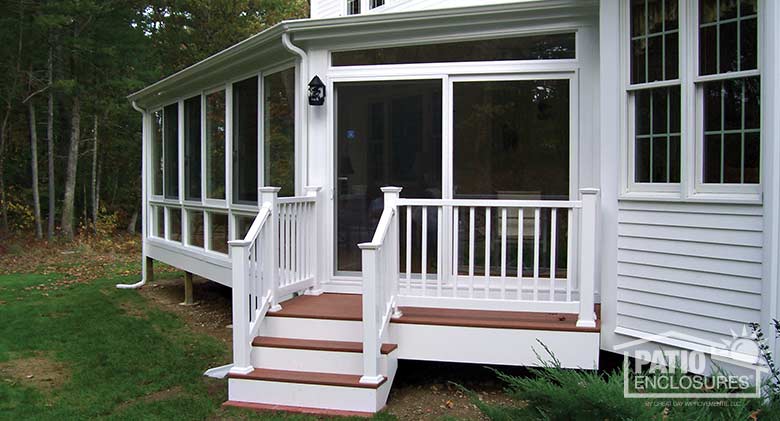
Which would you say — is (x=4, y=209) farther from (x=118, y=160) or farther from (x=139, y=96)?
(x=139, y=96)

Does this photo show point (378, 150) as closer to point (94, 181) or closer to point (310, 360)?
point (310, 360)

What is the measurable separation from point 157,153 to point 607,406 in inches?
341

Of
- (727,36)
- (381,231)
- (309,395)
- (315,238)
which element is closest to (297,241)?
(315,238)

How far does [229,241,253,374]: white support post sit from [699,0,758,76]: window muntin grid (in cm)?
337

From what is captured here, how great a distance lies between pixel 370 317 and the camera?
14.3 ft

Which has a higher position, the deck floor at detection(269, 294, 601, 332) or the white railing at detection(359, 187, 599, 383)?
the white railing at detection(359, 187, 599, 383)

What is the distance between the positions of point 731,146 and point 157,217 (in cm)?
860

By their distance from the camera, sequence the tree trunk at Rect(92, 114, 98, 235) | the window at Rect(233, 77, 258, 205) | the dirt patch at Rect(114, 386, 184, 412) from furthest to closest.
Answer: the tree trunk at Rect(92, 114, 98, 235) < the window at Rect(233, 77, 258, 205) < the dirt patch at Rect(114, 386, 184, 412)

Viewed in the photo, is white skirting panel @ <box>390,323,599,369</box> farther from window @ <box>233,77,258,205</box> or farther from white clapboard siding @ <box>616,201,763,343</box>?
window @ <box>233,77,258,205</box>

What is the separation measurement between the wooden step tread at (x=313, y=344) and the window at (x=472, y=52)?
8.28 feet

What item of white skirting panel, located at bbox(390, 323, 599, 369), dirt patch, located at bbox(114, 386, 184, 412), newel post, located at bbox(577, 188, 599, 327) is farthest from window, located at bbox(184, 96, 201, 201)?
newel post, located at bbox(577, 188, 599, 327)

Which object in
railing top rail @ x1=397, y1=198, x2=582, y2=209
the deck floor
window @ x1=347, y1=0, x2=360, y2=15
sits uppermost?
window @ x1=347, y1=0, x2=360, y2=15

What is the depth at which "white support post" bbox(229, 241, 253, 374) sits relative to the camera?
182 inches

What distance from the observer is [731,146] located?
12.8 feet
